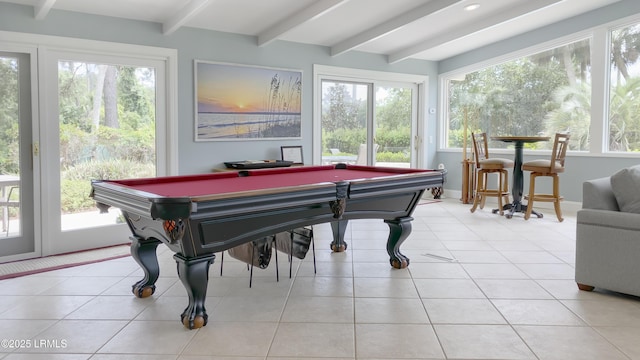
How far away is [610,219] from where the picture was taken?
2883mm

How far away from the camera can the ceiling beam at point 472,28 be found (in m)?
4.95

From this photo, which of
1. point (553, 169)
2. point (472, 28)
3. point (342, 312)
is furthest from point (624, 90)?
point (342, 312)

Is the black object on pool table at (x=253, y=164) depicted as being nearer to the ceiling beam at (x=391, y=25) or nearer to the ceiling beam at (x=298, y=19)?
the ceiling beam at (x=298, y=19)

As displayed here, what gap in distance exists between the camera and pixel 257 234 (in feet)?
8.50

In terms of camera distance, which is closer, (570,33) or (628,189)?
Result: (628,189)

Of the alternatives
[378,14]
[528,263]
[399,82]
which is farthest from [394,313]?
[399,82]

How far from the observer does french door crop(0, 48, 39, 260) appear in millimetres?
4082

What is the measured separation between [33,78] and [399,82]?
5022mm

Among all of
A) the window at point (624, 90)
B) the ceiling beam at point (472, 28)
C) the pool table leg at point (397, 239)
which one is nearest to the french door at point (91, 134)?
the pool table leg at point (397, 239)

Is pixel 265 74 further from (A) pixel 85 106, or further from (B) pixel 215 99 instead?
(A) pixel 85 106

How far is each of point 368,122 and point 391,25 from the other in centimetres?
196

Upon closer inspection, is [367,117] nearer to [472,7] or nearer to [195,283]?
[472,7]

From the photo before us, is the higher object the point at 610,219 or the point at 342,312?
the point at 610,219

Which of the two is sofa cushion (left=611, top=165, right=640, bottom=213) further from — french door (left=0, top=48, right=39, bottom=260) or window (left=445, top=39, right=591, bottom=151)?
french door (left=0, top=48, right=39, bottom=260)
